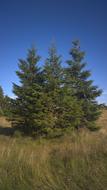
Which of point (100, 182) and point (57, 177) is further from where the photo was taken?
point (57, 177)

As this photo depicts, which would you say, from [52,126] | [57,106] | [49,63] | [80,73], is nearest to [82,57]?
[80,73]

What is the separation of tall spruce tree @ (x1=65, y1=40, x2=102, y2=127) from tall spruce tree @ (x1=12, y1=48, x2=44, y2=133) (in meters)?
3.53

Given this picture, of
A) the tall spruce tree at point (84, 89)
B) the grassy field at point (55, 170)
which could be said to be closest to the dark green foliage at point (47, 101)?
the tall spruce tree at point (84, 89)

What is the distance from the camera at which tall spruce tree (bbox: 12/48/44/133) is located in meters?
18.4

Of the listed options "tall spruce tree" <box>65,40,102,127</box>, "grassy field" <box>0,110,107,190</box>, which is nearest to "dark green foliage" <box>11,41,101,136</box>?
"tall spruce tree" <box>65,40,102,127</box>

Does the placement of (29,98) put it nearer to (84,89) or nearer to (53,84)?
(53,84)

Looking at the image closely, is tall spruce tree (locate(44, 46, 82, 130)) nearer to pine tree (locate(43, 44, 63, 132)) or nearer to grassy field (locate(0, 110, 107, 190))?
pine tree (locate(43, 44, 63, 132))

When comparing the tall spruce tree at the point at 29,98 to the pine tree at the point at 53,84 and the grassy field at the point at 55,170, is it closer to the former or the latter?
the pine tree at the point at 53,84

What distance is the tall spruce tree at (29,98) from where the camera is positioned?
18.4 m

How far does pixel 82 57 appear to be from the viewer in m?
24.0

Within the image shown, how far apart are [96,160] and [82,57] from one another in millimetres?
19475

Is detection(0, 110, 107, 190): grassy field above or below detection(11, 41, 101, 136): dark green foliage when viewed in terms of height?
below

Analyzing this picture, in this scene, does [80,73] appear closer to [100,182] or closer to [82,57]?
[82,57]

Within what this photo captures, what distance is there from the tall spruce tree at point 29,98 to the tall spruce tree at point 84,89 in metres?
3.53
